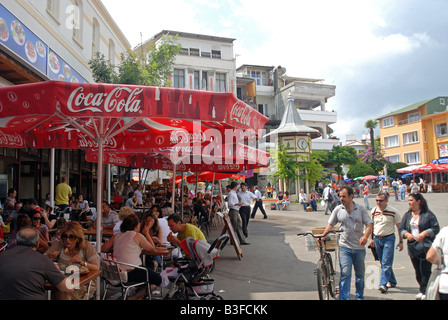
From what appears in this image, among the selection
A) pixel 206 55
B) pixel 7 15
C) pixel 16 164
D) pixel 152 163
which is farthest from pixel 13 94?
pixel 206 55

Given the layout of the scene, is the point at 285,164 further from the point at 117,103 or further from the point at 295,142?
the point at 117,103

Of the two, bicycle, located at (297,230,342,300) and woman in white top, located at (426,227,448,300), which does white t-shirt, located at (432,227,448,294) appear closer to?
woman in white top, located at (426,227,448,300)

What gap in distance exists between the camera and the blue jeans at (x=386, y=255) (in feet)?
19.6

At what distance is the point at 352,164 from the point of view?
50625mm

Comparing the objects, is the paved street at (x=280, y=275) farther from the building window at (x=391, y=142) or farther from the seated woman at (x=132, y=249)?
the building window at (x=391, y=142)

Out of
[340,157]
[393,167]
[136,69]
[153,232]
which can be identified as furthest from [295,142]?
[393,167]

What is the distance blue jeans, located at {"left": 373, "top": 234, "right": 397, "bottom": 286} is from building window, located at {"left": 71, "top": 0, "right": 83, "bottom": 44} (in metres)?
12.8

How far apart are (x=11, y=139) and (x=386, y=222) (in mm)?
7101

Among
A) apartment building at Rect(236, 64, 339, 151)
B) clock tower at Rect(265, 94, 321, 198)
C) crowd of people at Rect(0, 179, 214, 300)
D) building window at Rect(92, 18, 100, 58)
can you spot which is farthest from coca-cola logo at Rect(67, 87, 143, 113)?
apartment building at Rect(236, 64, 339, 151)

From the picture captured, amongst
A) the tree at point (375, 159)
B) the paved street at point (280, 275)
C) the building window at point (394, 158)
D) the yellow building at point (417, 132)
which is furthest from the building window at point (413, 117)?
the paved street at point (280, 275)

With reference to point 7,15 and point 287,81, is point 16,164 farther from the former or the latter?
point 287,81

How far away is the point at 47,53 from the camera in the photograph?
10.2 metres
